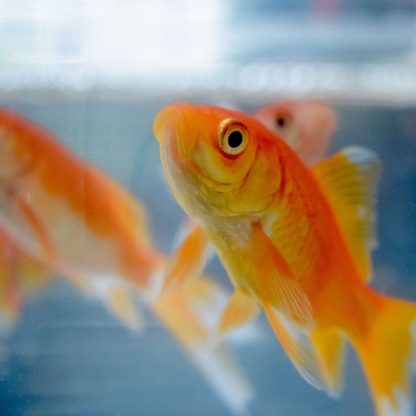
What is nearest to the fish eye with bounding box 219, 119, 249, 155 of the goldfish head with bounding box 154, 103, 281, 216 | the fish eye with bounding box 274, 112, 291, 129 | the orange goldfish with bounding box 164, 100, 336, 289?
the goldfish head with bounding box 154, 103, 281, 216

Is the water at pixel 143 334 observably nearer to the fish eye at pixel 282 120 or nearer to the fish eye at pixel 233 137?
the fish eye at pixel 282 120

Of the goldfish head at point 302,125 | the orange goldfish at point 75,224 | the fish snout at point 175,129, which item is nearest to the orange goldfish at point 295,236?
the fish snout at point 175,129

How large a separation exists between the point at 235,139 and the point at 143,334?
900mm

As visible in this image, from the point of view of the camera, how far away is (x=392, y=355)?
0.61m

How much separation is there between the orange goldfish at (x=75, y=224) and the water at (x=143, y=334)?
42mm

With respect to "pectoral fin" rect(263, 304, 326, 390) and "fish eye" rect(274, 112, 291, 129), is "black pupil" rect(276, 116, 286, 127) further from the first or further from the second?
"pectoral fin" rect(263, 304, 326, 390)

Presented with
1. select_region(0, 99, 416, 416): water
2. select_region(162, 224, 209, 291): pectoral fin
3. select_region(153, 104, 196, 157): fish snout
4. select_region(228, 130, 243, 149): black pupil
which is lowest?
select_region(0, 99, 416, 416): water

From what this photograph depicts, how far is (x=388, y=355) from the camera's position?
24.0 inches

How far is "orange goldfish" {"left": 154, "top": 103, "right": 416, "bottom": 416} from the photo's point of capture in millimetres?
490

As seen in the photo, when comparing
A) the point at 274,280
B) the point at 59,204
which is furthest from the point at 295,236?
the point at 59,204

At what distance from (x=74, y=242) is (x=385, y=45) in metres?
1.63

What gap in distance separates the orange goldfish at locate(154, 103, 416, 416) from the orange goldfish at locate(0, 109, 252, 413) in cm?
24

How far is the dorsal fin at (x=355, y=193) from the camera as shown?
0.59m

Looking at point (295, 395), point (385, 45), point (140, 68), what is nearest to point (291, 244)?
point (295, 395)
